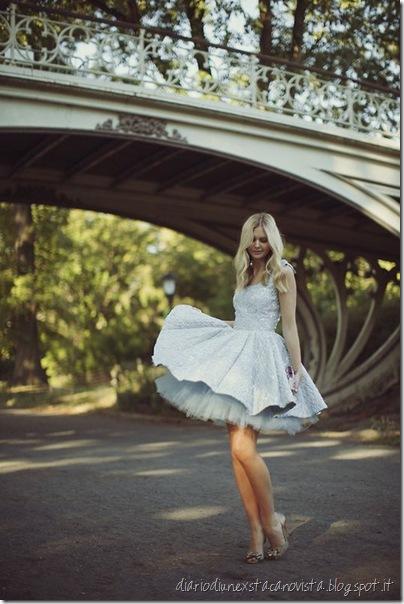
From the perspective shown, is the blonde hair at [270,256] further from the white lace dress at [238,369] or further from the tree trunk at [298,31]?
the tree trunk at [298,31]

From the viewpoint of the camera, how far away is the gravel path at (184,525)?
11.8 feet

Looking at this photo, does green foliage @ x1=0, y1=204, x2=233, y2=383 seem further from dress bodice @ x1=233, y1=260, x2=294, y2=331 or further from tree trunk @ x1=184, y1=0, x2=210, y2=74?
dress bodice @ x1=233, y1=260, x2=294, y2=331

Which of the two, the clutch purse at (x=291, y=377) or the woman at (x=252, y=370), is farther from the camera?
the clutch purse at (x=291, y=377)

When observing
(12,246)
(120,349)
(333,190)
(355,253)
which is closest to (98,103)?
(333,190)

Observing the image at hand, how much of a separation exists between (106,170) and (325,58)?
684cm

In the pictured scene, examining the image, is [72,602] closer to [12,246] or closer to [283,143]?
[283,143]

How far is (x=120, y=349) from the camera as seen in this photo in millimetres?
26219

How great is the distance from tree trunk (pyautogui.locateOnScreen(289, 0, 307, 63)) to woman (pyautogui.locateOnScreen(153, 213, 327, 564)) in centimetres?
1317

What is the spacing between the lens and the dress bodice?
4.31 metres

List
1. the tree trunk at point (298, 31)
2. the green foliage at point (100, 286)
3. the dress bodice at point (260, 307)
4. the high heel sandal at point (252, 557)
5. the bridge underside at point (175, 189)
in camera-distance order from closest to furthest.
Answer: the high heel sandal at point (252, 557) → the dress bodice at point (260, 307) → the bridge underside at point (175, 189) → the tree trunk at point (298, 31) → the green foliage at point (100, 286)

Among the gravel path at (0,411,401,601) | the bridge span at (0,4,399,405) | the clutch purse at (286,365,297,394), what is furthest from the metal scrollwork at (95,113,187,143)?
the clutch purse at (286,365,297,394)

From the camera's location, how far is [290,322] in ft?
13.8

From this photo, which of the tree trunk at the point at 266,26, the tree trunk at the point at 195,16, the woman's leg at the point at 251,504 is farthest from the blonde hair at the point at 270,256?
the tree trunk at the point at 266,26

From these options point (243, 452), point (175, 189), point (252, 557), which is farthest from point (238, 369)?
point (175, 189)
